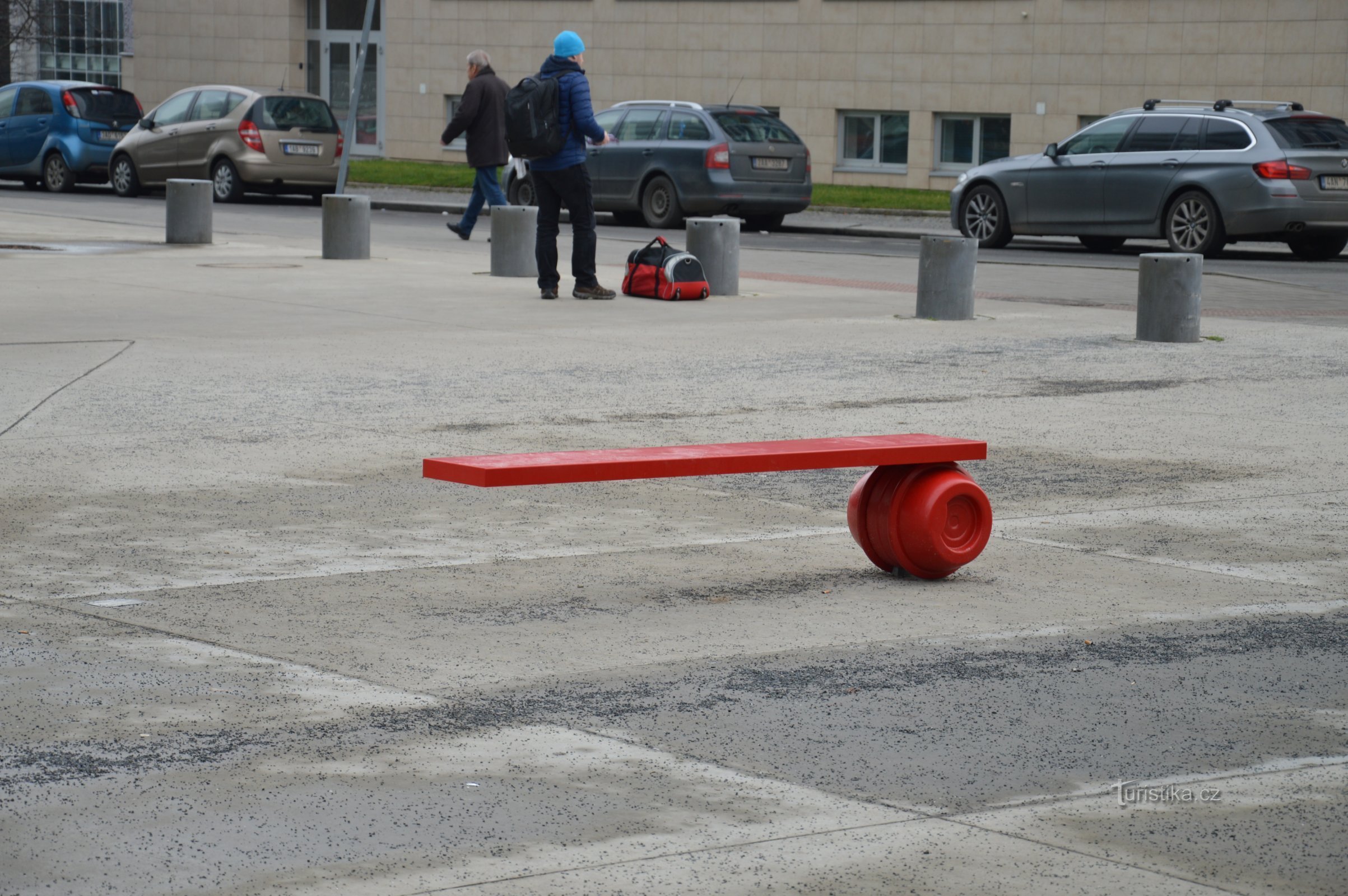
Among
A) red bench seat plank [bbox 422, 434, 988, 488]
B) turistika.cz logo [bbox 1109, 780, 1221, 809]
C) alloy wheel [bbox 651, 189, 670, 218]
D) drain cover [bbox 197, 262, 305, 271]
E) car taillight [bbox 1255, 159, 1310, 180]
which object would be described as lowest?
turistika.cz logo [bbox 1109, 780, 1221, 809]

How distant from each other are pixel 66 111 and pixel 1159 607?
28764 mm

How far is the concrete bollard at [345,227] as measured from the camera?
18234mm

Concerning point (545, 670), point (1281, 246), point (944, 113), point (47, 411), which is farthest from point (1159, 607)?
point (944, 113)

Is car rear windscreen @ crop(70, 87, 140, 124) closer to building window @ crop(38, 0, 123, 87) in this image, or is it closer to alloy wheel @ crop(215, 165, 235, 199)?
alloy wheel @ crop(215, 165, 235, 199)

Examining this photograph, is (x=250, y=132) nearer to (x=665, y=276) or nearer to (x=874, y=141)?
(x=874, y=141)

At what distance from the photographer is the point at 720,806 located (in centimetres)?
386

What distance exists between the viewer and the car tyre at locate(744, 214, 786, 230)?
1055 inches

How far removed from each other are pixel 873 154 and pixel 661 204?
480 inches

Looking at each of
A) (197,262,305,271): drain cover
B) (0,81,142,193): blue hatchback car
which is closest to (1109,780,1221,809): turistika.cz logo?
(197,262,305,271): drain cover

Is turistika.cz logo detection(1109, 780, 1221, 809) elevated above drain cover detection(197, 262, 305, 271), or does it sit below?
below

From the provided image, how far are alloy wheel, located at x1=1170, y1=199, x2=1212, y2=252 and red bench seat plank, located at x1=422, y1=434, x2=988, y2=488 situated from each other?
15.6 meters

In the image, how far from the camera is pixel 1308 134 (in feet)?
69.0

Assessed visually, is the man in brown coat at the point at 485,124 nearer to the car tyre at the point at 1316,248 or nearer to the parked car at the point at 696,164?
the parked car at the point at 696,164

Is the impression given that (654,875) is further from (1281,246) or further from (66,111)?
(66,111)
